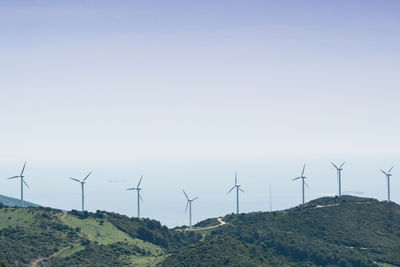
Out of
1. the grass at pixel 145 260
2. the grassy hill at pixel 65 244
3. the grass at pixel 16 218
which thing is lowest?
the grass at pixel 145 260

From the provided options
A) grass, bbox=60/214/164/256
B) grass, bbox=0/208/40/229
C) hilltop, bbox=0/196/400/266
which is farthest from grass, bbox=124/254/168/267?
grass, bbox=0/208/40/229

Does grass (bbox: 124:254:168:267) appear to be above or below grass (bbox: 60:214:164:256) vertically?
below

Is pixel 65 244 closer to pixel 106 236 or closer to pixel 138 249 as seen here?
pixel 106 236

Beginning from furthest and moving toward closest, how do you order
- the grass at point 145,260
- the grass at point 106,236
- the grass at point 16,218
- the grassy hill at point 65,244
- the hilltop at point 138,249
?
the grass at point 16,218 → the grass at point 106,236 → the grassy hill at point 65,244 → the hilltop at point 138,249 → the grass at point 145,260

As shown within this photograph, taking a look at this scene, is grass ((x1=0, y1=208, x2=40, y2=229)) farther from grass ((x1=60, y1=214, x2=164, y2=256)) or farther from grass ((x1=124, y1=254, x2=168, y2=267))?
grass ((x1=124, y1=254, x2=168, y2=267))

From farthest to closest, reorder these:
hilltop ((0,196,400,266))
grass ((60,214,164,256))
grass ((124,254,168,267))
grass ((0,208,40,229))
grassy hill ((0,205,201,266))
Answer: grass ((0,208,40,229)) → grass ((60,214,164,256)) → grassy hill ((0,205,201,266)) → hilltop ((0,196,400,266)) → grass ((124,254,168,267))

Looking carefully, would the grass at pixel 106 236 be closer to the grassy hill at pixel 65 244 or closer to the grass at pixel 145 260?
the grassy hill at pixel 65 244

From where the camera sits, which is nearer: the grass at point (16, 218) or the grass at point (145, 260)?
the grass at point (145, 260)

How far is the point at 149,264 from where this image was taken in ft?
511

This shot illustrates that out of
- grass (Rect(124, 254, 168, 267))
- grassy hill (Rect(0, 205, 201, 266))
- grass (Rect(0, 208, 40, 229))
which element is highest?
grass (Rect(0, 208, 40, 229))

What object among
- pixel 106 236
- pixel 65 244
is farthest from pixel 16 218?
pixel 106 236

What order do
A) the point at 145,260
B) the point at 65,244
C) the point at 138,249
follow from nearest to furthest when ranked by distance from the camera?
the point at 145,260
the point at 65,244
the point at 138,249

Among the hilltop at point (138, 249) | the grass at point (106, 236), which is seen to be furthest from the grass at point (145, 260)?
the grass at point (106, 236)

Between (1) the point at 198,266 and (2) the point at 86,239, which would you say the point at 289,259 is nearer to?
(1) the point at 198,266
